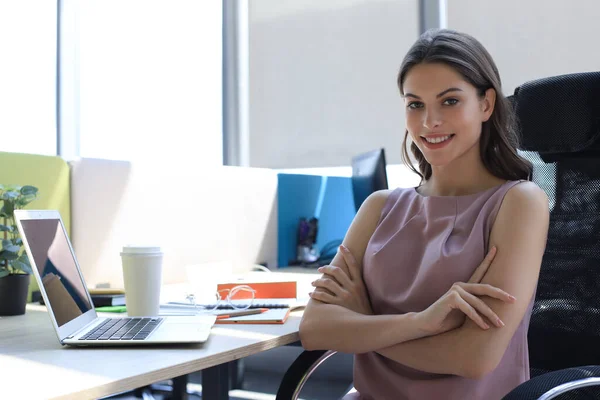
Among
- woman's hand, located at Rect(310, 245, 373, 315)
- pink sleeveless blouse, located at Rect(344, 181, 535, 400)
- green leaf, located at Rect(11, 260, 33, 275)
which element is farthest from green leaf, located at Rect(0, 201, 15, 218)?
pink sleeveless blouse, located at Rect(344, 181, 535, 400)

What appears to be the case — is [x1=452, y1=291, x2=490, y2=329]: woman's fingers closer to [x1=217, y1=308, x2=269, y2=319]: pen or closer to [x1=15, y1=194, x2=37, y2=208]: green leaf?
[x1=217, y1=308, x2=269, y2=319]: pen

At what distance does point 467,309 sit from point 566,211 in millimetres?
505

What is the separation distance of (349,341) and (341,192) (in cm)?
209

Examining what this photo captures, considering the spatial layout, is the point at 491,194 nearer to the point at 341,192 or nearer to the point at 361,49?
the point at 341,192

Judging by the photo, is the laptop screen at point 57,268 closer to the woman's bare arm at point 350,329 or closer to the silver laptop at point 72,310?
the silver laptop at point 72,310

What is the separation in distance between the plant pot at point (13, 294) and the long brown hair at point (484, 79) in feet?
3.45

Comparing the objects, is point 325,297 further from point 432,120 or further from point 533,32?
point 533,32

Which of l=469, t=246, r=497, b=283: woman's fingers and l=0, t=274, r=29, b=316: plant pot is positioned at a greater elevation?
l=469, t=246, r=497, b=283: woman's fingers

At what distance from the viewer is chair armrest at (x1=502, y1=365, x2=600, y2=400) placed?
3.29 feet

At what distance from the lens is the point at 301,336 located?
1.35 metres

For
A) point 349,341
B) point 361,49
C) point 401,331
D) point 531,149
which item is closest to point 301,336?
point 349,341

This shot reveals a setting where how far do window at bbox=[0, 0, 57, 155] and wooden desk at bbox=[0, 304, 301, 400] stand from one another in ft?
9.64

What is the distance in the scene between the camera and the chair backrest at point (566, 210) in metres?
1.48

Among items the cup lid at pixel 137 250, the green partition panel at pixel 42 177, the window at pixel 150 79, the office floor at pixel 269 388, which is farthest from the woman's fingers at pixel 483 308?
the window at pixel 150 79
